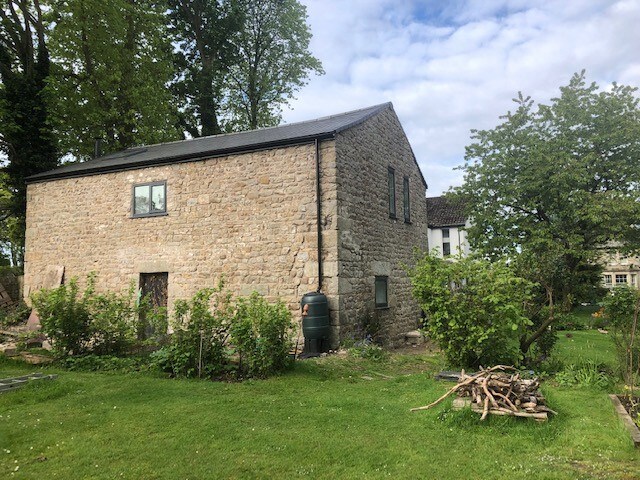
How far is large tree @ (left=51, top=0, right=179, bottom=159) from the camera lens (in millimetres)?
20453

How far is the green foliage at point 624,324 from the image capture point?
6859 millimetres

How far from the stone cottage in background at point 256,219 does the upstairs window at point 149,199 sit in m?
0.03

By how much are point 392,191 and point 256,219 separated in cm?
506

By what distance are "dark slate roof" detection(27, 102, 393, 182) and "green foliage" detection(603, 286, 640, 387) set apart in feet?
22.9

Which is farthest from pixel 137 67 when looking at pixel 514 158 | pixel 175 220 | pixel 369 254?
pixel 514 158

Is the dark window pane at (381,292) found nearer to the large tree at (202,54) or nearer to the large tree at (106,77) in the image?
the large tree at (106,77)

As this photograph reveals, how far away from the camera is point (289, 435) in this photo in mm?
5145

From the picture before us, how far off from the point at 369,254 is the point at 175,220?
5.71 meters

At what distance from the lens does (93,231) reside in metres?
14.6

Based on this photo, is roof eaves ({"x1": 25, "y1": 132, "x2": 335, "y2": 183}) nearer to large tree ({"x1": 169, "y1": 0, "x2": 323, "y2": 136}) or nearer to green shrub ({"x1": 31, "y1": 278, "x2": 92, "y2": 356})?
green shrub ({"x1": 31, "y1": 278, "x2": 92, "y2": 356})

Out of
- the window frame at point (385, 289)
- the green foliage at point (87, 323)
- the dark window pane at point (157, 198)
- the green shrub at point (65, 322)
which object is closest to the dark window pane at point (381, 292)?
the window frame at point (385, 289)

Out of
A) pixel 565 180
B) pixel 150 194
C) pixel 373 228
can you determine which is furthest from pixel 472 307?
pixel 565 180

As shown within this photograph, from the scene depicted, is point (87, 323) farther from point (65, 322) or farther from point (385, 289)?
point (385, 289)

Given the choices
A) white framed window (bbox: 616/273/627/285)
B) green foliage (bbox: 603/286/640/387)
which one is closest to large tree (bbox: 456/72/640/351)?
green foliage (bbox: 603/286/640/387)
